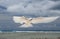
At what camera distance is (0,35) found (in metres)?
2.82

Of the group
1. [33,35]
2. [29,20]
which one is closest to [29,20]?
[29,20]

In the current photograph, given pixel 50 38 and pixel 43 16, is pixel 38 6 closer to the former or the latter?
pixel 43 16

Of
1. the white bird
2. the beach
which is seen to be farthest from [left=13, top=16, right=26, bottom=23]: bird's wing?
the beach

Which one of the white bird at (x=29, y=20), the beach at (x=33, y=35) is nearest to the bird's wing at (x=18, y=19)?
the white bird at (x=29, y=20)

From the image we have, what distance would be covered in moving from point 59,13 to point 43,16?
5.4 inches

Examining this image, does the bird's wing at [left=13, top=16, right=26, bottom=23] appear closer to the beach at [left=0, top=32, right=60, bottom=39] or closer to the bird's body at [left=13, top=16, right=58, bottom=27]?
the bird's body at [left=13, top=16, right=58, bottom=27]

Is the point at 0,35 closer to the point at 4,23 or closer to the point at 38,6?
the point at 4,23

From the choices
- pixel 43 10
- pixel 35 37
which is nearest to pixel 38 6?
pixel 43 10

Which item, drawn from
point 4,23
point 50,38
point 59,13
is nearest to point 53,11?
point 59,13

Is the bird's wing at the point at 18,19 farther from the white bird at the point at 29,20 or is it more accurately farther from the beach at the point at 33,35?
the beach at the point at 33,35

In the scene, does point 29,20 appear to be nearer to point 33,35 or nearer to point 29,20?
point 29,20

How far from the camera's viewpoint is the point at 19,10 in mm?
2838

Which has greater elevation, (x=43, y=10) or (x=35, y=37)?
(x=43, y=10)

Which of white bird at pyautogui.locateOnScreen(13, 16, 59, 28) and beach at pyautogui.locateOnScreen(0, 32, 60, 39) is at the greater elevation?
white bird at pyautogui.locateOnScreen(13, 16, 59, 28)
